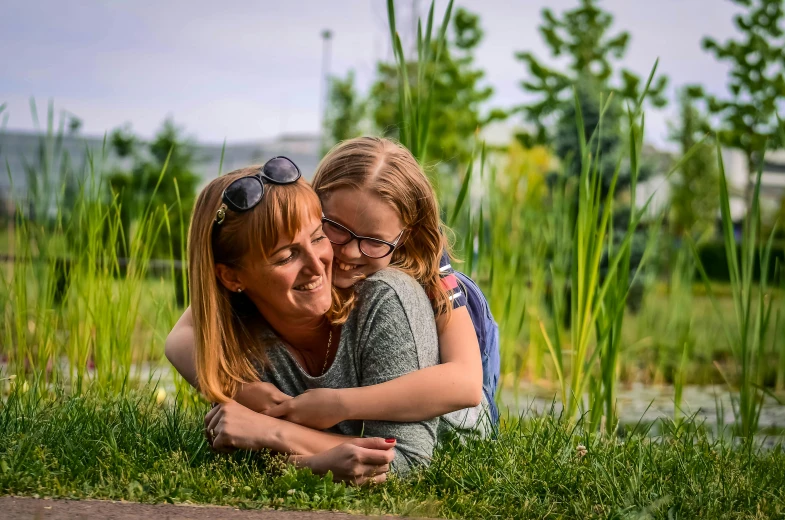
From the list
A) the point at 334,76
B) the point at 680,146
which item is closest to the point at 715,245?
the point at 680,146

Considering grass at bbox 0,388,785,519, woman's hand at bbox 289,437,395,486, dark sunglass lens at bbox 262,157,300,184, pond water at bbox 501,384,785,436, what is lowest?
pond water at bbox 501,384,785,436

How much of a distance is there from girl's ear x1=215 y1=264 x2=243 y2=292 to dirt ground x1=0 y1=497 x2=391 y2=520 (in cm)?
56

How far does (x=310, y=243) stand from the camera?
6.72 feet

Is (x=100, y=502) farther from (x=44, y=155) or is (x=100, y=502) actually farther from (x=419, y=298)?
(x=44, y=155)

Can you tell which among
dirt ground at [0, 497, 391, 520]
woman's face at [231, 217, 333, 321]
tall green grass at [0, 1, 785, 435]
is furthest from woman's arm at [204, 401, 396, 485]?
tall green grass at [0, 1, 785, 435]

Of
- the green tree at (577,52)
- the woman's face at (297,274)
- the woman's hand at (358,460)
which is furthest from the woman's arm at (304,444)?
the green tree at (577,52)

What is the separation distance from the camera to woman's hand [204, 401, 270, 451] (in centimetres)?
201

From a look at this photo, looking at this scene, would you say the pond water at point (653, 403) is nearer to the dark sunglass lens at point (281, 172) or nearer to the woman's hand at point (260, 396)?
the woman's hand at point (260, 396)

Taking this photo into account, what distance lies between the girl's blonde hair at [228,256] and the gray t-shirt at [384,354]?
0.06m

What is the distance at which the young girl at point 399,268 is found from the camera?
200 cm

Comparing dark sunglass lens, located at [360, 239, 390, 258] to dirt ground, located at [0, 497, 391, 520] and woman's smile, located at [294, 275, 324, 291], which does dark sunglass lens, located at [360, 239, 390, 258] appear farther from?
dirt ground, located at [0, 497, 391, 520]

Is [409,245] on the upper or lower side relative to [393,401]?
upper

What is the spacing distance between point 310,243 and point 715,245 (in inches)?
783

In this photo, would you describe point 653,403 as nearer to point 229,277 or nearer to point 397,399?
point 397,399
